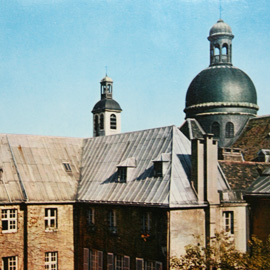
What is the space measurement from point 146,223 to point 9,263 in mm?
11105

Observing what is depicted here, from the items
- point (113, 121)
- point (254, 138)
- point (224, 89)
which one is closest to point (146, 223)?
point (254, 138)

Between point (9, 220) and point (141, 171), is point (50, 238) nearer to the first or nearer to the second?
point (9, 220)

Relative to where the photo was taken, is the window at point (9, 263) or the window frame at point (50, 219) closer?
the window at point (9, 263)

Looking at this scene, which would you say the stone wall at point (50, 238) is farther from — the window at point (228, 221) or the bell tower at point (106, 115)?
the bell tower at point (106, 115)

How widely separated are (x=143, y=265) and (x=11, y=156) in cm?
1430

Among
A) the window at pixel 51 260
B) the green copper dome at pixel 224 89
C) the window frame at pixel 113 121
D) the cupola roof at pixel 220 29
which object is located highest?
the cupola roof at pixel 220 29

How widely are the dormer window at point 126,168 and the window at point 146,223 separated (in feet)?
12.2

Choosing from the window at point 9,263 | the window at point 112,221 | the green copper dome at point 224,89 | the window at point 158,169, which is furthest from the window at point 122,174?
the green copper dome at point 224,89

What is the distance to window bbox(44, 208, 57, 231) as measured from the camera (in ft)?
125

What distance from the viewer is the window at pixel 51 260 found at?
1487 inches

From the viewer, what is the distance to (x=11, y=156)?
39.8m

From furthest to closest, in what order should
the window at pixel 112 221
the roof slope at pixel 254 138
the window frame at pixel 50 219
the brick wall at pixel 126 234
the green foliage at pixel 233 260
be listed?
1. the roof slope at pixel 254 138
2. the window frame at pixel 50 219
3. the window at pixel 112 221
4. the brick wall at pixel 126 234
5. the green foliage at pixel 233 260

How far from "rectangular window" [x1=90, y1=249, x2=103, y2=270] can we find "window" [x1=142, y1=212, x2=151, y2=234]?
206 inches

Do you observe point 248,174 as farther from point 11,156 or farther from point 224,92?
point 11,156
